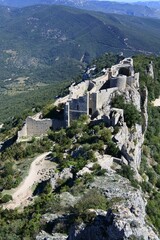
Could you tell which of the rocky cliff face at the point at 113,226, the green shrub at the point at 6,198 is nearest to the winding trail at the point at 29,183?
the green shrub at the point at 6,198

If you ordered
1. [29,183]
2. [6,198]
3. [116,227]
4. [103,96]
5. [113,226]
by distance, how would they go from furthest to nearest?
[103,96] < [29,183] < [6,198] < [113,226] < [116,227]

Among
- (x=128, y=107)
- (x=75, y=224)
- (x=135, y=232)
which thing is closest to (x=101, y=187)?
(x=75, y=224)

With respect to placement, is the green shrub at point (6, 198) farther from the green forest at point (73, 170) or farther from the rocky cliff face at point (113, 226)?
the rocky cliff face at point (113, 226)

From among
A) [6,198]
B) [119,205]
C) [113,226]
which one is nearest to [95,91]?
[6,198]

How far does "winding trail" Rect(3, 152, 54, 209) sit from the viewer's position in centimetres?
3030

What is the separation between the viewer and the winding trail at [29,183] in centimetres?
3030

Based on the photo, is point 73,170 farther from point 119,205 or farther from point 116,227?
point 116,227

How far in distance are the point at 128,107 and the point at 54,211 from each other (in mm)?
19233

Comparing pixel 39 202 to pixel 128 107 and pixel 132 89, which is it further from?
pixel 132 89

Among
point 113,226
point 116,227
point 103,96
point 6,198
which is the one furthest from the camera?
point 103,96

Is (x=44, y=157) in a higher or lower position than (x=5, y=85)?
higher

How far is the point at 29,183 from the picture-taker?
33094 mm

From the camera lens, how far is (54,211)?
24.3 m

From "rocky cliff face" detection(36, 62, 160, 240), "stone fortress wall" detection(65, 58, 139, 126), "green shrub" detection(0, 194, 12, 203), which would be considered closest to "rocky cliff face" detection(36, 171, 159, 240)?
"rocky cliff face" detection(36, 62, 160, 240)
